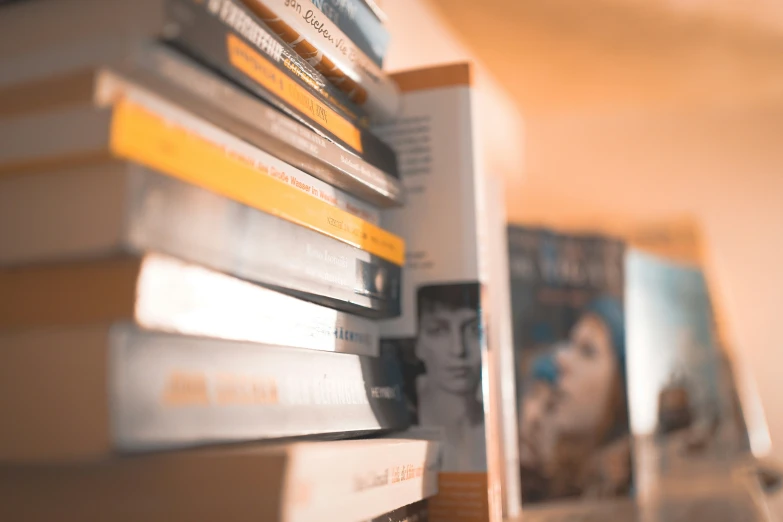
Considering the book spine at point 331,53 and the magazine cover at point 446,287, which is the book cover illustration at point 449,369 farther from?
the book spine at point 331,53

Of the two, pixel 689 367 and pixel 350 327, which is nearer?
pixel 350 327

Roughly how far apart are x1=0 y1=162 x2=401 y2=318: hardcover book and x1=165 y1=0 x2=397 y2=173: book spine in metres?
0.08

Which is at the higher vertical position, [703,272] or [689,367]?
[703,272]

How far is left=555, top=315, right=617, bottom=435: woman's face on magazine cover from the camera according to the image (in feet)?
2.82

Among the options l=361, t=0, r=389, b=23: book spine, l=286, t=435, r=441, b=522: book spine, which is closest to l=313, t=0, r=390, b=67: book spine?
l=361, t=0, r=389, b=23: book spine

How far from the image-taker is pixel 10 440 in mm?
313

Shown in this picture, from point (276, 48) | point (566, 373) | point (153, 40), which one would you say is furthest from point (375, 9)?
point (566, 373)

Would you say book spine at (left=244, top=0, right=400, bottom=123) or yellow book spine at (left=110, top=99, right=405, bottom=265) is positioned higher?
book spine at (left=244, top=0, right=400, bottom=123)

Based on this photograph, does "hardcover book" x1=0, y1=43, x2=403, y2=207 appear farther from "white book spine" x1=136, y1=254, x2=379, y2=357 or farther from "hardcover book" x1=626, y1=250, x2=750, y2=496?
"hardcover book" x1=626, y1=250, x2=750, y2=496

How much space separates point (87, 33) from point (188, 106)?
0.06 m

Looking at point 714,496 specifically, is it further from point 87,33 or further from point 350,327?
point 87,33

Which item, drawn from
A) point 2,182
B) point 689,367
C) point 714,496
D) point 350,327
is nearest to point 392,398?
point 350,327

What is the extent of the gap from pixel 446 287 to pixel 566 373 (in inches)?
14.8

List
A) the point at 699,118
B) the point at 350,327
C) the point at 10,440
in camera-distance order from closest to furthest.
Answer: the point at 10,440, the point at 350,327, the point at 699,118
